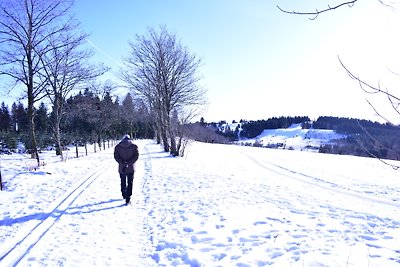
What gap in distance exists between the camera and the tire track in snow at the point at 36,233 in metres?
5.18

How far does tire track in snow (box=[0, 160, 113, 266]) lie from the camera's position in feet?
17.0

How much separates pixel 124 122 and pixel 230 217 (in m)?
66.7

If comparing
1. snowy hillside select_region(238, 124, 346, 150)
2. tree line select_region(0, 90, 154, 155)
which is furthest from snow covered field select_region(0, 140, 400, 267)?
snowy hillside select_region(238, 124, 346, 150)

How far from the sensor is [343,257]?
4.97m

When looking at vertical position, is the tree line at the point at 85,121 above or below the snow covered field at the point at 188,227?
above

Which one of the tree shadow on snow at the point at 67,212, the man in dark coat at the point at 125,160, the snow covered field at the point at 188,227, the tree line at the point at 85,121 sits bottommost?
the snow covered field at the point at 188,227

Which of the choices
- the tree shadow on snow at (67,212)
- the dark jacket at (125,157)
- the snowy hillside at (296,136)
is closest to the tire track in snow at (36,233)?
the tree shadow on snow at (67,212)

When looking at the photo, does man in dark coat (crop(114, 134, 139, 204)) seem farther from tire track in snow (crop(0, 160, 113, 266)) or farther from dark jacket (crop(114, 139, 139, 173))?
tire track in snow (crop(0, 160, 113, 266))

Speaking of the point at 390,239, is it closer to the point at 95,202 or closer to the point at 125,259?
the point at 125,259

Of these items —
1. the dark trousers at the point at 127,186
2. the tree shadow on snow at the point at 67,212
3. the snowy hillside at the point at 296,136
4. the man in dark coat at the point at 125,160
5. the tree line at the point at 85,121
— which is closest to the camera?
the tree shadow on snow at the point at 67,212

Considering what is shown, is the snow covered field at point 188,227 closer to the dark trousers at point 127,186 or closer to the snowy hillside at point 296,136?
the dark trousers at point 127,186

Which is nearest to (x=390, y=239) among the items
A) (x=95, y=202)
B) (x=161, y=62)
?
(x=95, y=202)

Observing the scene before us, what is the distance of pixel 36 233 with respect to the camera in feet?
20.8


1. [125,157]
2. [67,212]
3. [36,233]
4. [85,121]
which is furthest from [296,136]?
[36,233]
